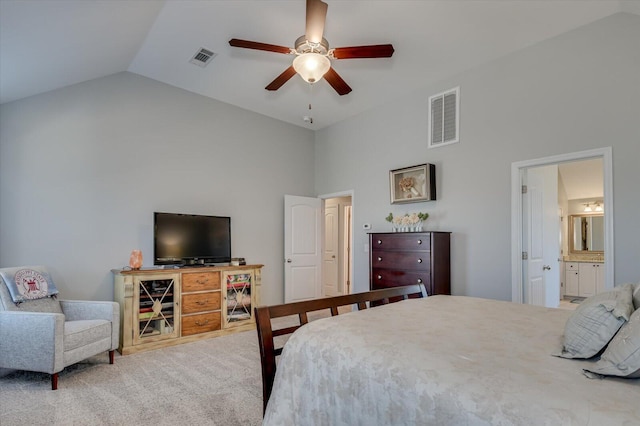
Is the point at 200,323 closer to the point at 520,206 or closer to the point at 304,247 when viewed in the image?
the point at 304,247

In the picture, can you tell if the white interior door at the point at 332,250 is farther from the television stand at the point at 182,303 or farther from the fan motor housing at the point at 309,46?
the fan motor housing at the point at 309,46

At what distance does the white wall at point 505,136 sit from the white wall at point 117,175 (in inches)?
71.3

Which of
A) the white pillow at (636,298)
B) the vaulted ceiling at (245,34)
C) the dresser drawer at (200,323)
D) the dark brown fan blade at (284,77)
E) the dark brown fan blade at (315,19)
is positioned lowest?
the dresser drawer at (200,323)

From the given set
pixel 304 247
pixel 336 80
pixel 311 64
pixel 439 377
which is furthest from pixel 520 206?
pixel 304 247

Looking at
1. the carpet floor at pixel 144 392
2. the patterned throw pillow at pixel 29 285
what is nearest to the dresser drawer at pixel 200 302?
the carpet floor at pixel 144 392

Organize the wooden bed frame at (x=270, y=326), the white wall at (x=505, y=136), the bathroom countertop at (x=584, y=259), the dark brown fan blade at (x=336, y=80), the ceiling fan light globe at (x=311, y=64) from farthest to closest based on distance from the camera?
the bathroom countertop at (x=584, y=259), the dark brown fan blade at (x=336, y=80), the white wall at (x=505, y=136), the ceiling fan light globe at (x=311, y=64), the wooden bed frame at (x=270, y=326)

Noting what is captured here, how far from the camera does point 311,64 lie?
276cm

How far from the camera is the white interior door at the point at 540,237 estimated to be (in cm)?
385

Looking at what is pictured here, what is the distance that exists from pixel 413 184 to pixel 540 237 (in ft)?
5.18

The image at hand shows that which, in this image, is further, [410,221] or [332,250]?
[332,250]

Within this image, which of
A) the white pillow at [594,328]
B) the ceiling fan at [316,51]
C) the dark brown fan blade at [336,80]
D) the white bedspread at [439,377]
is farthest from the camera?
the dark brown fan blade at [336,80]

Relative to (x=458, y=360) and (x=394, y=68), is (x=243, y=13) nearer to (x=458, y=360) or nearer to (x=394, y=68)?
(x=394, y=68)

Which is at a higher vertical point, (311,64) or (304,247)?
(311,64)

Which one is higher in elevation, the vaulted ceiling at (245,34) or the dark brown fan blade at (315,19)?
the vaulted ceiling at (245,34)
